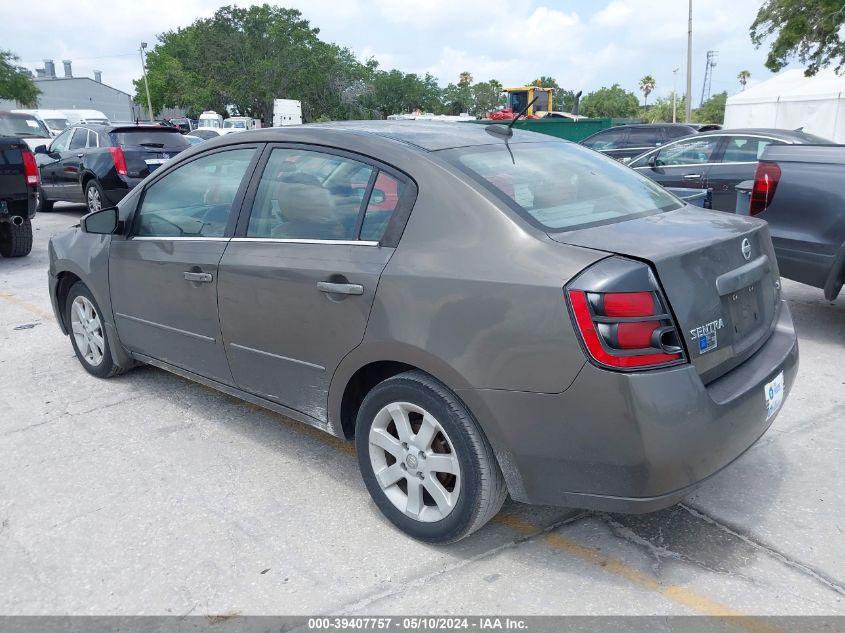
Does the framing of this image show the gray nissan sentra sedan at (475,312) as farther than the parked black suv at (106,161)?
No

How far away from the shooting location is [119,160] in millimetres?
11617

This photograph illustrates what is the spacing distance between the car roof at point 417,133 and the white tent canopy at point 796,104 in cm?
2270

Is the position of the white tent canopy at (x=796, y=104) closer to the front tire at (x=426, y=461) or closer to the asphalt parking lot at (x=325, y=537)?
the asphalt parking lot at (x=325, y=537)

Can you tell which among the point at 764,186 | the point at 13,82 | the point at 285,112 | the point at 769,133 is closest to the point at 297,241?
the point at 764,186

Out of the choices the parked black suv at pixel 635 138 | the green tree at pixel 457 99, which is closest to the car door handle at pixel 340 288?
the parked black suv at pixel 635 138

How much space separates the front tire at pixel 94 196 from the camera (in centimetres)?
1200

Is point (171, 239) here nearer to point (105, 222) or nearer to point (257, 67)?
point (105, 222)

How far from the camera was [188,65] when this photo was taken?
6625 cm

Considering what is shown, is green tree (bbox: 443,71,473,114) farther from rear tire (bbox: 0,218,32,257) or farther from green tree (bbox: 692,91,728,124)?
rear tire (bbox: 0,218,32,257)

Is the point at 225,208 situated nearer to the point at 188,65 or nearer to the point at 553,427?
the point at 553,427

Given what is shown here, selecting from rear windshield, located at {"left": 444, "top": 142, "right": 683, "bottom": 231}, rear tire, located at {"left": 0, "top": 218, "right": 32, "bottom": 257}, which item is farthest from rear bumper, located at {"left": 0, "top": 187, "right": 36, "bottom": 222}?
rear windshield, located at {"left": 444, "top": 142, "right": 683, "bottom": 231}

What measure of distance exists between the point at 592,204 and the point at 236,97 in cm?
6468

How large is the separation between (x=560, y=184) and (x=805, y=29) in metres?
21.5
